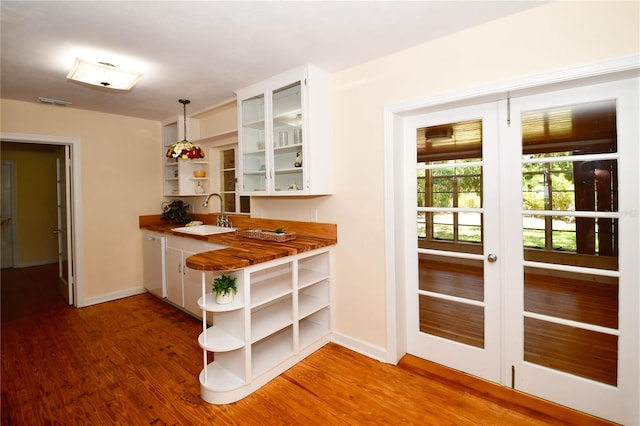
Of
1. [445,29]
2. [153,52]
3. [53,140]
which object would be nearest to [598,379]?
[445,29]

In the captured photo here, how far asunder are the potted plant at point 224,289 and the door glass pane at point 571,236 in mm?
2003

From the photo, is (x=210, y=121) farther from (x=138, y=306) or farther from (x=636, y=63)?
(x=636, y=63)

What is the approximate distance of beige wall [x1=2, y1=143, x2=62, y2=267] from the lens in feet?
19.4

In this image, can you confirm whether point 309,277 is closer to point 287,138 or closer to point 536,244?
point 287,138

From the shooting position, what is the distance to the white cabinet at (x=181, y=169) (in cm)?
409

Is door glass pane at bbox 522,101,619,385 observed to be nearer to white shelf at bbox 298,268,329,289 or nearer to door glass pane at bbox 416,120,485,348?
door glass pane at bbox 416,120,485,348

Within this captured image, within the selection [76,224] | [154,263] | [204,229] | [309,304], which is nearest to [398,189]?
[309,304]

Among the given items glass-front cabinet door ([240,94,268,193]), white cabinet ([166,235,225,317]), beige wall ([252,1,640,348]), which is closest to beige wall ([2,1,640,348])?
beige wall ([252,1,640,348])

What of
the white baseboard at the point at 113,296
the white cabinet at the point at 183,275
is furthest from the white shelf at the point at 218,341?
the white baseboard at the point at 113,296

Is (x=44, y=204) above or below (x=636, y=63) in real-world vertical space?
below

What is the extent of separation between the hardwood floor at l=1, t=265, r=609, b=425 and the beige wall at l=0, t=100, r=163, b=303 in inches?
44.2

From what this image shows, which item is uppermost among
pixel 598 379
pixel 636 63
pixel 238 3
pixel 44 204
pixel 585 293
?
pixel 238 3

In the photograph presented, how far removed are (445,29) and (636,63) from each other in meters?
1.02

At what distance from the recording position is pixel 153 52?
7.45 ft
